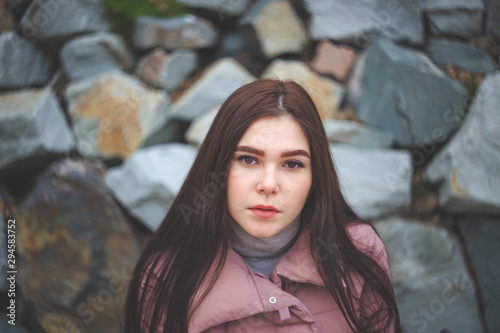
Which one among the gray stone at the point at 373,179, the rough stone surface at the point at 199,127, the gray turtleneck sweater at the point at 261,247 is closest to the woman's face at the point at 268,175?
the gray turtleneck sweater at the point at 261,247

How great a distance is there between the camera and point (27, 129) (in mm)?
2693

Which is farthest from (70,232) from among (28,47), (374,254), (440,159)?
(440,159)

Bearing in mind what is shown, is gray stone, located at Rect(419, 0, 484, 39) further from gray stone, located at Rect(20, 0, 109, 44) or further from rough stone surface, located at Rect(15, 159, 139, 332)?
rough stone surface, located at Rect(15, 159, 139, 332)

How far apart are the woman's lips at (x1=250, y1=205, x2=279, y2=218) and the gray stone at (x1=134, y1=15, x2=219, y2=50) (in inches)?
81.3

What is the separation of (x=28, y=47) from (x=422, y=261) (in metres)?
3.55

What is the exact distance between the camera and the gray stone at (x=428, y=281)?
8.45ft

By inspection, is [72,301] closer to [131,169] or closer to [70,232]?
[70,232]

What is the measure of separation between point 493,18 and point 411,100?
3.46 ft

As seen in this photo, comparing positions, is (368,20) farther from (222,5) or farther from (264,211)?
(264,211)

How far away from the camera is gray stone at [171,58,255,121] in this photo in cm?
291

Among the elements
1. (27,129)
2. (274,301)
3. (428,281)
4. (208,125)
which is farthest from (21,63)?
(428,281)

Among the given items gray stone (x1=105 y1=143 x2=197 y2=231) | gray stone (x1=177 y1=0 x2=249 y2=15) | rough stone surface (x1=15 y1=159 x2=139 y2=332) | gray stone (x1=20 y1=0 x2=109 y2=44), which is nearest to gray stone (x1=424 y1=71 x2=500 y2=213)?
gray stone (x1=105 y1=143 x2=197 y2=231)

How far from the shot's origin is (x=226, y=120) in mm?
1559

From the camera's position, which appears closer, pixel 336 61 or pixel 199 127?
pixel 199 127
